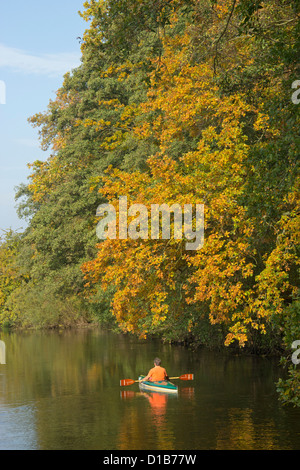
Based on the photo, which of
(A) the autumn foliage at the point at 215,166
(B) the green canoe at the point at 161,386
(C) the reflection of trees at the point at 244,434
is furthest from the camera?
(B) the green canoe at the point at 161,386

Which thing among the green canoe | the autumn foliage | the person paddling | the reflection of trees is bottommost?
the reflection of trees

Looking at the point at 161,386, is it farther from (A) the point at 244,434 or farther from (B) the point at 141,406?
(A) the point at 244,434

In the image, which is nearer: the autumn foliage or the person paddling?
the autumn foliage

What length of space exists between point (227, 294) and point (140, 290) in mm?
4587

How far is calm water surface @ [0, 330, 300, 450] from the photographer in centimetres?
1686

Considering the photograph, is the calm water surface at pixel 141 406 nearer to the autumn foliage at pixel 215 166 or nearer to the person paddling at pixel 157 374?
the person paddling at pixel 157 374

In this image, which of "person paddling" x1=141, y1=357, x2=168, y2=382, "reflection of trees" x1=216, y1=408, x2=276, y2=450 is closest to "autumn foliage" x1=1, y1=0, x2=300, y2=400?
"person paddling" x1=141, y1=357, x2=168, y2=382

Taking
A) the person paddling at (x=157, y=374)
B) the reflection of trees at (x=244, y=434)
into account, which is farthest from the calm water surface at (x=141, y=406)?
the person paddling at (x=157, y=374)

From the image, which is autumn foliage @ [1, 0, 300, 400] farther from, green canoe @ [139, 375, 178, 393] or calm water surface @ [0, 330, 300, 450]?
green canoe @ [139, 375, 178, 393]

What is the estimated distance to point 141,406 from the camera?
21750 millimetres

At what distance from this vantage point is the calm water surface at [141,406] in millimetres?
16859
